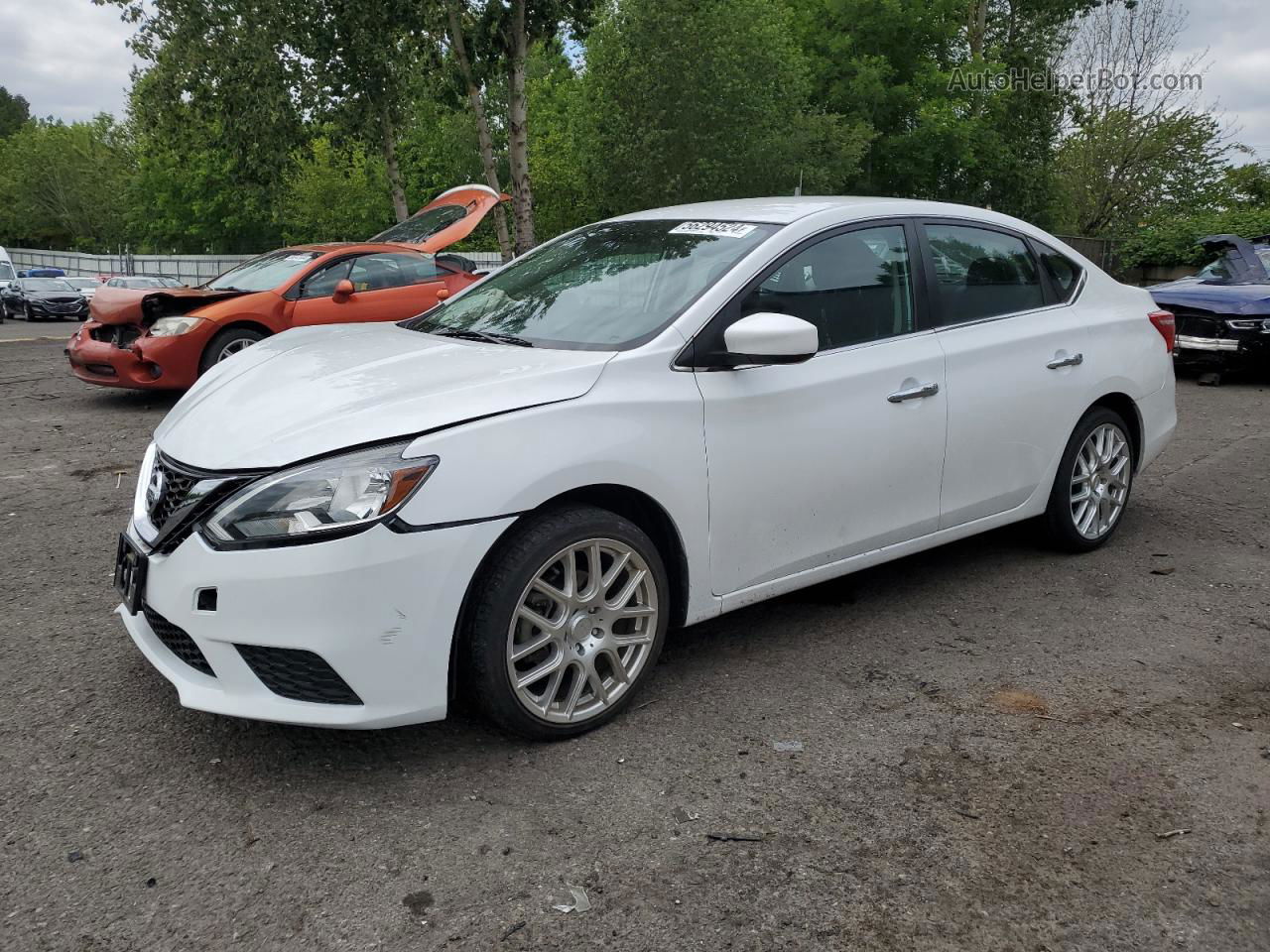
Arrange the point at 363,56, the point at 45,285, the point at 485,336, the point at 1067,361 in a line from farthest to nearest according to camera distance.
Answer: the point at 45,285 → the point at 363,56 → the point at 1067,361 → the point at 485,336

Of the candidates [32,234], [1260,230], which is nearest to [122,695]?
[1260,230]

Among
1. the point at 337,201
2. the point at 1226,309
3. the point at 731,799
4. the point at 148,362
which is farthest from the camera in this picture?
the point at 337,201

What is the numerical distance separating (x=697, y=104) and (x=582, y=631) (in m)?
28.6

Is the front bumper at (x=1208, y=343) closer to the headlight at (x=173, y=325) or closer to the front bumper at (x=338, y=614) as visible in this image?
the headlight at (x=173, y=325)

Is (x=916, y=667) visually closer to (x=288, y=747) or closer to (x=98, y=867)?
(x=288, y=747)

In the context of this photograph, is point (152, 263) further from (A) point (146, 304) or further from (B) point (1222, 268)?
(B) point (1222, 268)

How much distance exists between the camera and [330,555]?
2732 millimetres

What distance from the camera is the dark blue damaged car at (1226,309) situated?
11289mm

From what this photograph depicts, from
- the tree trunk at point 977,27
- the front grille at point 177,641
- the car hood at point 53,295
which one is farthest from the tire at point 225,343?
the tree trunk at point 977,27

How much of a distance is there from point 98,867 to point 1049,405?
3.95 meters

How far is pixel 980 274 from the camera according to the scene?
4527 millimetres

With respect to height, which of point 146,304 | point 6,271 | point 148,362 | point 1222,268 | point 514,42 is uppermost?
point 514,42

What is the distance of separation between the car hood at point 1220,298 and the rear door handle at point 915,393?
29.8ft

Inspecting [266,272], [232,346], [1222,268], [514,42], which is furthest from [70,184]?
[1222,268]
